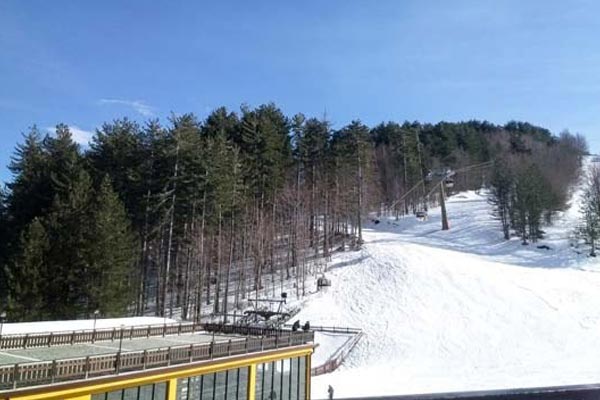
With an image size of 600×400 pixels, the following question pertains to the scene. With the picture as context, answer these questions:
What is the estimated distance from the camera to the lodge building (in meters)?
12.5

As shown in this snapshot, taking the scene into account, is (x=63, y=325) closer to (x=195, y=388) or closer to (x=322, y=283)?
(x=195, y=388)

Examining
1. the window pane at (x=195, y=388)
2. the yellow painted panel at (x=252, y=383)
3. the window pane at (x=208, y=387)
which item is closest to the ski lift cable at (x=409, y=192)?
the yellow painted panel at (x=252, y=383)

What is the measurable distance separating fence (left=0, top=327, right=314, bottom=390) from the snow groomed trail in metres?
6.30

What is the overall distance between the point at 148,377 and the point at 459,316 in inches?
1071

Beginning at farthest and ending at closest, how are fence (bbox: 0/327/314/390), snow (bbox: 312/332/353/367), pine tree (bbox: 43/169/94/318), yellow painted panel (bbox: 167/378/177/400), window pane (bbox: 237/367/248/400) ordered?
pine tree (bbox: 43/169/94/318), snow (bbox: 312/332/353/367), window pane (bbox: 237/367/248/400), yellow painted panel (bbox: 167/378/177/400), fence (bbox: 0/327/314/390)

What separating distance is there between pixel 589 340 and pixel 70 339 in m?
29.7

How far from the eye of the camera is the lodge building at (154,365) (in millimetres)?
12516

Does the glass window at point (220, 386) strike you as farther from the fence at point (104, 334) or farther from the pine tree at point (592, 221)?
the pine tree at point (592, 221)

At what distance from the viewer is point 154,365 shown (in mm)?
15227

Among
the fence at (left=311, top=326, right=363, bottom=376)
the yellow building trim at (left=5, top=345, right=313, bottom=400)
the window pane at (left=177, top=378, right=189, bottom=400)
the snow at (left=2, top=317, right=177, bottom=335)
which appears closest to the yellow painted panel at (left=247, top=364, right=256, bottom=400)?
the yellow building trim at (left=5, top=345, right=313, bottom=400)

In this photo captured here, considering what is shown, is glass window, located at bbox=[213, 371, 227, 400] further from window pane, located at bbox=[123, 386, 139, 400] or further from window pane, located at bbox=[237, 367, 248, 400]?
window pane, located at bbox=[123, 386, 139, 400]

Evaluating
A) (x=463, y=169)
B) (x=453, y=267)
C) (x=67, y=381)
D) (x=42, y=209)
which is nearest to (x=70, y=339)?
(x=67, y=381)

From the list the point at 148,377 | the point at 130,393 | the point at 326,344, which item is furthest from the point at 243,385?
the point at 326,344

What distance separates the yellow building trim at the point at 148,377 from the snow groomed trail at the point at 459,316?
17.2ft
